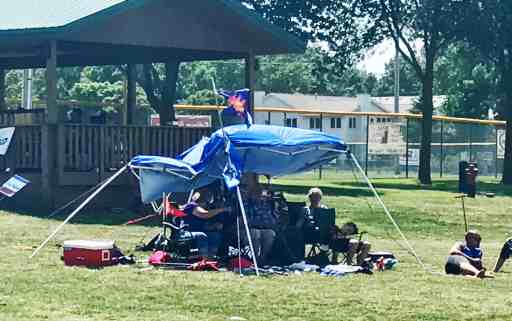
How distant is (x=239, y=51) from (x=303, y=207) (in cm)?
942

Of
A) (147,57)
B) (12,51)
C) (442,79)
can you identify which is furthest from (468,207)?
(442,79)

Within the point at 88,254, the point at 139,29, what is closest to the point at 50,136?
the point at 139,29

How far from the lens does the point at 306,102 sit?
74688mm

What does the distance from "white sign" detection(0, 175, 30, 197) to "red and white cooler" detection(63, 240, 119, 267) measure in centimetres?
695

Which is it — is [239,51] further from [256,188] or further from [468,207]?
[256,188]

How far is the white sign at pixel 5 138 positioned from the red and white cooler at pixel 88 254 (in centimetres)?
853

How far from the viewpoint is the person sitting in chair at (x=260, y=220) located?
44.0 ft

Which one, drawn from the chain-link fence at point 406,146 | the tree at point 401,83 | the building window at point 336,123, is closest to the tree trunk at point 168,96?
the chain-link fence at point 406,146

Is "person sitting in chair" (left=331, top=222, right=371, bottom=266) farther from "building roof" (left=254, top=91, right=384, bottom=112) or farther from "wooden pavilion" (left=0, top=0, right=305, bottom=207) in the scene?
"building roof" (left=254, top=91, right=384, bottom=112)

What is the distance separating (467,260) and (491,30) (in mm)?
19884

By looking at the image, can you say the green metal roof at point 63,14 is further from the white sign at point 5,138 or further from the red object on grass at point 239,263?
the red object on grass at point 239,263

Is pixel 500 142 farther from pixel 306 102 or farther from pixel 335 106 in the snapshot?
pixel 335 106

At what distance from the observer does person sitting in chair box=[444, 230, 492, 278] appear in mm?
13398

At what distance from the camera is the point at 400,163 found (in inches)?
1567
